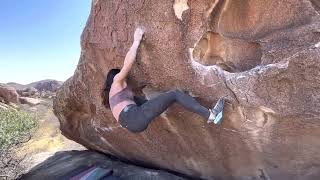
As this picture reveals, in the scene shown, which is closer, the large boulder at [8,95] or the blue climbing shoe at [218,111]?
the blue climbing shoe at [218,111]

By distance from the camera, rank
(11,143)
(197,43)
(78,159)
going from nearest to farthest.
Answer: (197,43), (78,159), (11,143)

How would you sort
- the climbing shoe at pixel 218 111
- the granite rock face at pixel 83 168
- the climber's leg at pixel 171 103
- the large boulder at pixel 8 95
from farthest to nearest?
the large boulder at pixel 8 95 < the granite rock face at pixel 83 168 < the climber's leg at pixel 171 103 < the climbing shoe at pixel 218 111

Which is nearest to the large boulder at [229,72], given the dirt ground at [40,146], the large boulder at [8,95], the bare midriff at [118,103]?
the bare midriff at [118,103]

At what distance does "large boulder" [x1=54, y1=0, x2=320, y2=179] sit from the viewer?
465 centimetres

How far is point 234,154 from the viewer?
19.1 feet

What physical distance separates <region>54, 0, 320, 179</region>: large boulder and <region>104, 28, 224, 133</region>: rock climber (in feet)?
0.60

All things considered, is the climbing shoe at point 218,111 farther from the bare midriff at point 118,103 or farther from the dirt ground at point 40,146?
the dirt ground at point 40,146

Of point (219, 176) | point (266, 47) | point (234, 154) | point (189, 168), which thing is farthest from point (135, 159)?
point (266, 47)

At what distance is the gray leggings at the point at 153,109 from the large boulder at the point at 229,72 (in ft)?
0.93

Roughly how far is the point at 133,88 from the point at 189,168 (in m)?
1.63

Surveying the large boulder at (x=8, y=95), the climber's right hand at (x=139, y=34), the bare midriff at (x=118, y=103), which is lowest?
the large boulder at (x=8, y=95)

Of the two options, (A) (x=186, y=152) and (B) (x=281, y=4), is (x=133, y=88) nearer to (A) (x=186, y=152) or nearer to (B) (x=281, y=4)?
(A) (x=186, y=152)

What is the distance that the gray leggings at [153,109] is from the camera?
4957 millimetres

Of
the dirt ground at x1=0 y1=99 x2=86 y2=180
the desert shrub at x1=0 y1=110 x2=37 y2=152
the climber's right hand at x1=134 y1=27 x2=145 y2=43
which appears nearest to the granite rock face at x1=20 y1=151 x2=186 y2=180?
the dirt ground at x1=0 y1=99 x2=86 y2=180
